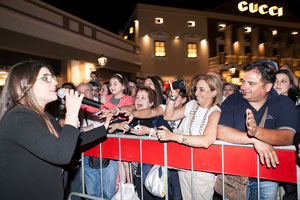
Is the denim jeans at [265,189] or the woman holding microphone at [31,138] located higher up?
the woman holding microphone at [31,138]

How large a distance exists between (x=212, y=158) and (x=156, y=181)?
764 mm

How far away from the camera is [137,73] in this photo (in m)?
17.6

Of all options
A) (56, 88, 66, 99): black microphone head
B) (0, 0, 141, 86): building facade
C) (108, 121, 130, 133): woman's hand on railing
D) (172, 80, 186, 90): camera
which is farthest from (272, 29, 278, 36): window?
(56, 88, 66, 99): black microphone head

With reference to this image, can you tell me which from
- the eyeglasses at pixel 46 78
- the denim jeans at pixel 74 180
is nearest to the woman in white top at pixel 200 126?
the eyeglasses at pixel 46 78

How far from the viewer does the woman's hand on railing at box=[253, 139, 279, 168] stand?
1895mm

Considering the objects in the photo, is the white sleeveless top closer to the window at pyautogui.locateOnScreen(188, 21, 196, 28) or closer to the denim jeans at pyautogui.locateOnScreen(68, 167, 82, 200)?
the denim jeans at pyautogui.locateOnScreen(68, 167, 82, 200)

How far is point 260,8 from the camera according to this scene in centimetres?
2206

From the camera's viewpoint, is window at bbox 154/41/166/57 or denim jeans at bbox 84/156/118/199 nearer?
denim jeans at bbox 84/156/118/199

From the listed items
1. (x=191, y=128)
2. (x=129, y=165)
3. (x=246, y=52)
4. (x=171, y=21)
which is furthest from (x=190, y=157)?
(x=246, y=52)

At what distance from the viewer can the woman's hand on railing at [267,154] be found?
189cm

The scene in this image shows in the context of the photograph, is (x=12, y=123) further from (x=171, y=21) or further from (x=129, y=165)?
(x=171, y=21)

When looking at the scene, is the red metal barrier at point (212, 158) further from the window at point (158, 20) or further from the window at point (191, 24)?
the window at point (191, 24)

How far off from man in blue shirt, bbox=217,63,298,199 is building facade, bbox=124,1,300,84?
1568 cm

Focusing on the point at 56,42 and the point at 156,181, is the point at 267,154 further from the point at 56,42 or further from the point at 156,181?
the point at 56,42
